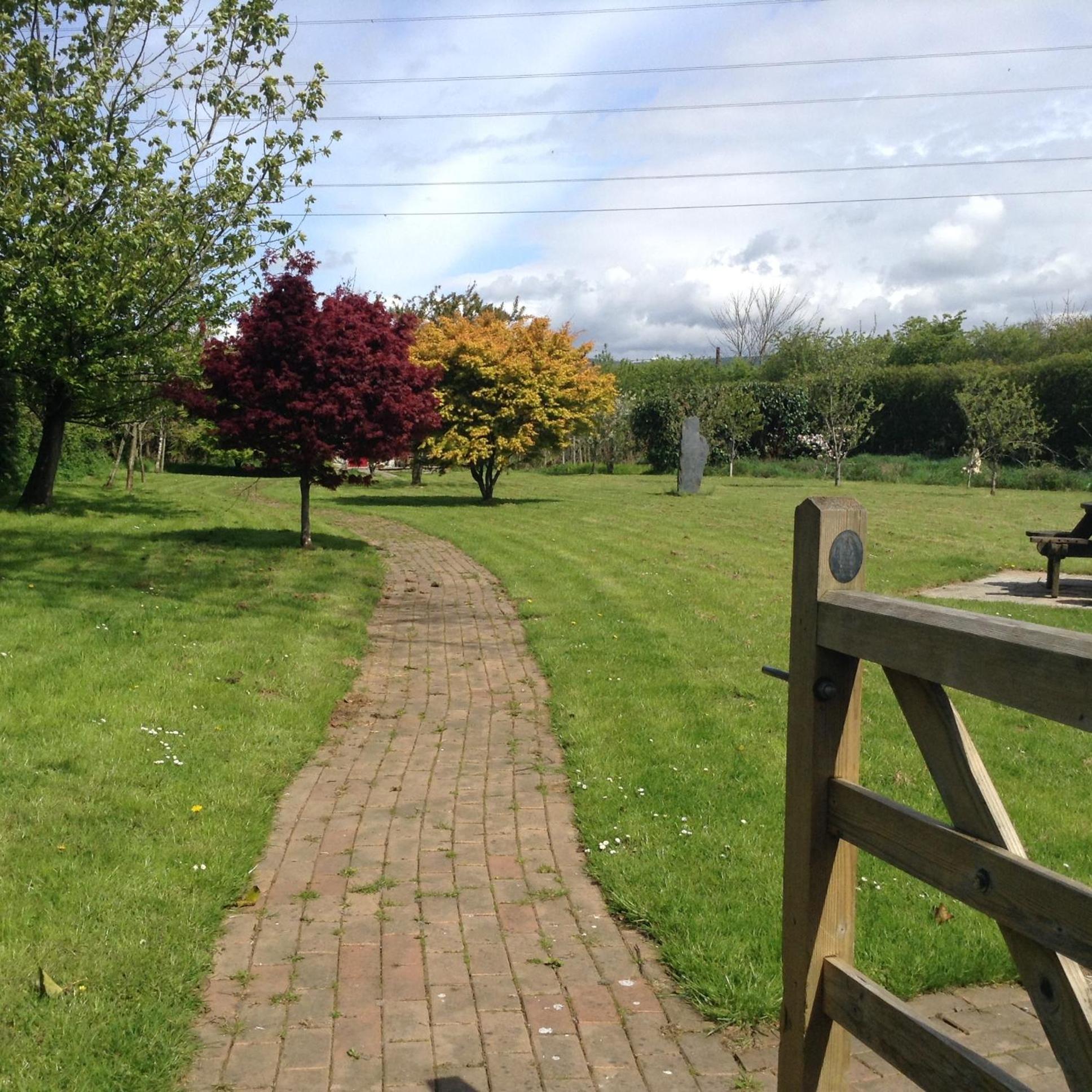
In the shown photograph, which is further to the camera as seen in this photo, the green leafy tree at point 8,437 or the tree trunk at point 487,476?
the tree trunk at point 487,476

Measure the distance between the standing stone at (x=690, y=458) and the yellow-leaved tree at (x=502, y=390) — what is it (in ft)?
9.48

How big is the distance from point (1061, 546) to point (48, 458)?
49.0ft

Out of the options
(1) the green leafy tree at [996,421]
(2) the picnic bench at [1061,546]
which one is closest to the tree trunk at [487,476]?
(1) the green leafy tree at [996,421]

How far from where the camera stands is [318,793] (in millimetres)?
5613

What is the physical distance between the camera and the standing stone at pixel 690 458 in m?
26.7

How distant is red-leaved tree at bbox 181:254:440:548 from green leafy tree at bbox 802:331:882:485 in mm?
20747

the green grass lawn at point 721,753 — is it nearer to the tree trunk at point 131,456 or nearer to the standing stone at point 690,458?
the tree trunk at point 131,456

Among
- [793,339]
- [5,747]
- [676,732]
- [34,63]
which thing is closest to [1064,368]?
[793,339]

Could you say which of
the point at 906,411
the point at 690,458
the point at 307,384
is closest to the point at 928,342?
the point at 906,411

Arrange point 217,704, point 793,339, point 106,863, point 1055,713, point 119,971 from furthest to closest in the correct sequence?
point 793,339 → point 217,704 → point 106,863 → point 119,971 → point 1055,713

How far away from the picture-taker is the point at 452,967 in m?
3.77

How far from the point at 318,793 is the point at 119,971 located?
2.05m

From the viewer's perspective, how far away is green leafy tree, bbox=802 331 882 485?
3306 centimetres

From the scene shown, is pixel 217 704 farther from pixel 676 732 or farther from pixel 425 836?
pixel 676 732
